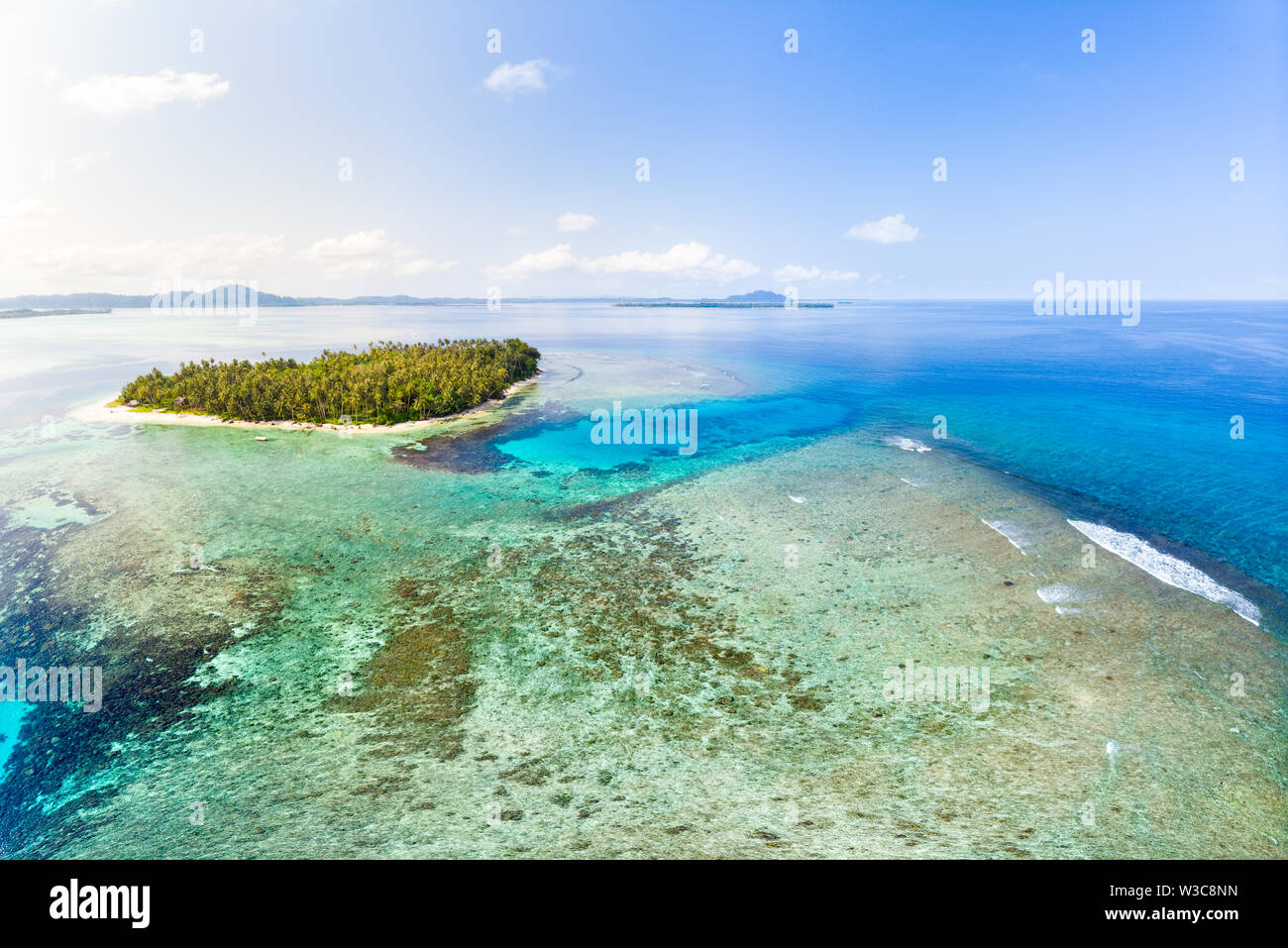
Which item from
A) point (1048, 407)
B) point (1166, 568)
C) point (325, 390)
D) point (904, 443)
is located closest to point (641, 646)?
point (1166, 568)

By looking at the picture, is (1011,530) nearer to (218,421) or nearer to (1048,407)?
(1048,407)

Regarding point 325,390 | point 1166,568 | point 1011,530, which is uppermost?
point 325,390
